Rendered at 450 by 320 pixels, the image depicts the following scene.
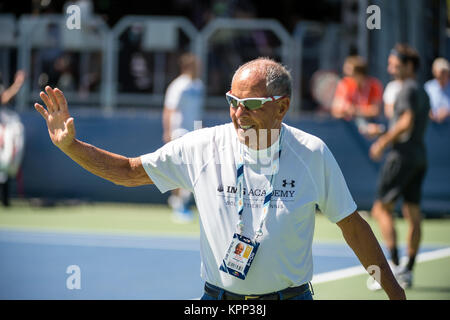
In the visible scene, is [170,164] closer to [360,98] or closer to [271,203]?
[271,203]

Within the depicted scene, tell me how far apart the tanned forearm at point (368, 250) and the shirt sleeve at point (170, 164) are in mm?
875

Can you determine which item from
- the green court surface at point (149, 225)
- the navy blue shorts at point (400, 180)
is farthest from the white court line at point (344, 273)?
the navy blue shorts at point (400, 180)

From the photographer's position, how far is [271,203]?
4020 millimetres

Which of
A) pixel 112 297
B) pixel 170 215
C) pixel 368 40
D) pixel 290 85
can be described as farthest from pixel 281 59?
pixel 290 85

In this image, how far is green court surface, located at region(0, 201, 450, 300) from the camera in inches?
317

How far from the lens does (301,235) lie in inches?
161

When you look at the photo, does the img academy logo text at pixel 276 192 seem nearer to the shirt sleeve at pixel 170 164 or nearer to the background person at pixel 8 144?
the shirt sleeve at pixel 170 164

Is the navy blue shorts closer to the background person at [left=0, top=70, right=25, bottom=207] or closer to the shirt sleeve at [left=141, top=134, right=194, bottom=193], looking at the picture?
the shirt sleeve at [left=141, top=134, right=194, bottom=193]

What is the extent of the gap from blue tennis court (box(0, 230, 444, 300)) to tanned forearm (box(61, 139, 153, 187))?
3050 mm

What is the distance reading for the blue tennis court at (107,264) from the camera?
7375mm

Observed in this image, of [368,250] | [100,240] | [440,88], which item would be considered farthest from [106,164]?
[440,88]

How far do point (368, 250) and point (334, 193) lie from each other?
1.17 ft
